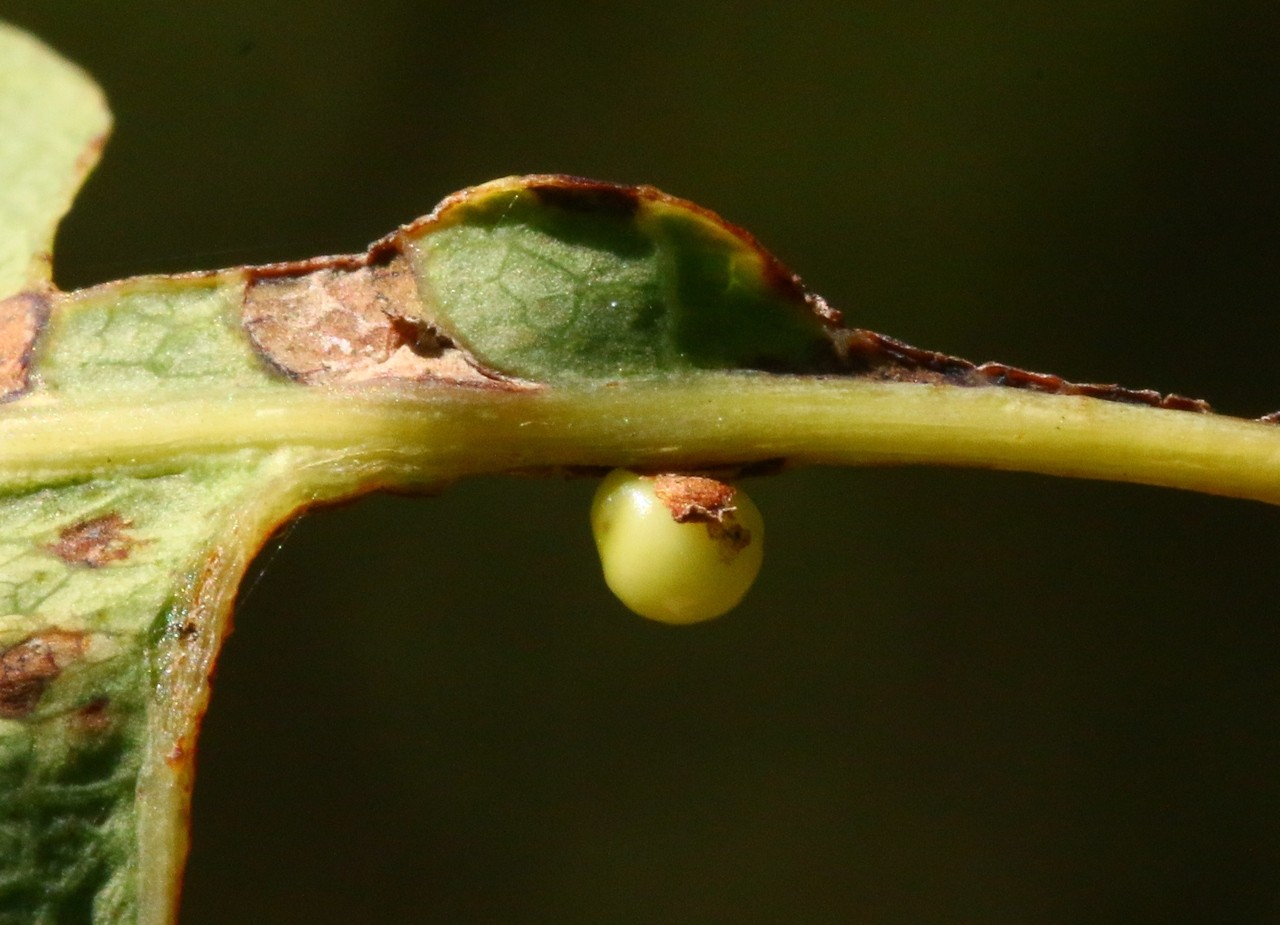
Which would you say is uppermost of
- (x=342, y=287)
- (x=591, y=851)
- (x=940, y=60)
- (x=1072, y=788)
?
(x=940, y=60)

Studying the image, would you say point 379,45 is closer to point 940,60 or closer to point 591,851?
point 940,60

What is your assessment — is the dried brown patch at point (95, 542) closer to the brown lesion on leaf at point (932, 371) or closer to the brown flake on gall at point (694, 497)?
the brown flake on gall at point (694, 497)


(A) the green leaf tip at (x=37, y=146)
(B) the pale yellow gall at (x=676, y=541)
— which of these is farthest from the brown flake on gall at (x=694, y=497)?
(A) the green leaf tip at (x=37, y=146)

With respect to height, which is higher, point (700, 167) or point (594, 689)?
point (700, 167)

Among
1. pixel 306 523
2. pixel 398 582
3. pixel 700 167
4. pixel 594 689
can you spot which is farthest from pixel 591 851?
pixel 700 167

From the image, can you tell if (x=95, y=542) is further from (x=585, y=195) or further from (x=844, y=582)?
(x=844, y=582)

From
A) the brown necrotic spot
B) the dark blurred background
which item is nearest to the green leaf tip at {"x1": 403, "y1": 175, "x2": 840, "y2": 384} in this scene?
the brown necrotic spot
